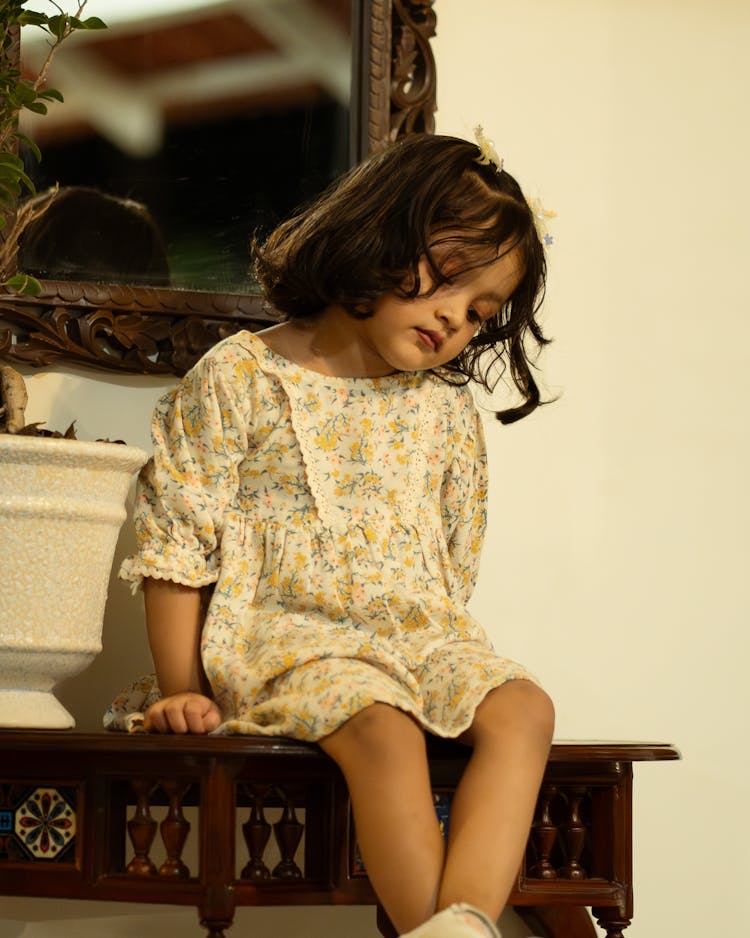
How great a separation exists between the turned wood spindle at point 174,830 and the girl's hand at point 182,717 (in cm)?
8

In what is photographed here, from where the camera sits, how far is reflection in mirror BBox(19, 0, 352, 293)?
1.59 meters

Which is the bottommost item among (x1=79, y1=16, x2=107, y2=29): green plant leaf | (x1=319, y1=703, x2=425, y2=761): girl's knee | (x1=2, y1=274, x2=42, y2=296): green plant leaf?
(x1=319, y1=703, x2=425, y2=761): girl's knee

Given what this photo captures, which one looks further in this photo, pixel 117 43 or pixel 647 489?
pixel 647 489

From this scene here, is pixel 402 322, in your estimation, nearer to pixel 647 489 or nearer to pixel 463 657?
pixel 463 657

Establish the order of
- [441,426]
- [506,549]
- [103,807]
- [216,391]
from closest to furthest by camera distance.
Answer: [103,807], [216,391], [441,426], [506,549]

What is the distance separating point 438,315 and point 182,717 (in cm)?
49

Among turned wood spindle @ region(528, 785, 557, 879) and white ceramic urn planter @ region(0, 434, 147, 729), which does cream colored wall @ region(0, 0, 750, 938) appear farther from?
white ceramic urn planter @ region(0, 434, 147, 729)

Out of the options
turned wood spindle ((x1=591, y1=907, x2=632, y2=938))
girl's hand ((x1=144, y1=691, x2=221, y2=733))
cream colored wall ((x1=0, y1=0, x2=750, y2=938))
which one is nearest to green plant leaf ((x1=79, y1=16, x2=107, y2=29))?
cream colored wall ((x1=0, y1=0, x2=750, y2=938))


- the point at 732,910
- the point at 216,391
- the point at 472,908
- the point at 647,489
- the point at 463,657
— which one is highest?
the point at 216,391

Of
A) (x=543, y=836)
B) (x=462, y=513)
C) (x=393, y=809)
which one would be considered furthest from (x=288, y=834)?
(x=462, y=513)

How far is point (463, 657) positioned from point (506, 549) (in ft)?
1.62

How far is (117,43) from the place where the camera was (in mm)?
1618

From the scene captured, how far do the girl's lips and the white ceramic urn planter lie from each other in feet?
1.06

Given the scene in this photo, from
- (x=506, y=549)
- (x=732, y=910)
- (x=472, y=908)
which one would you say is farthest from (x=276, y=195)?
(x=732, y=910)
